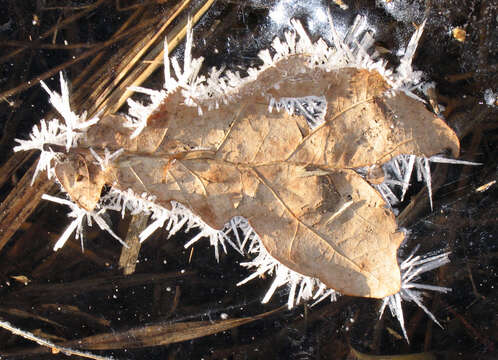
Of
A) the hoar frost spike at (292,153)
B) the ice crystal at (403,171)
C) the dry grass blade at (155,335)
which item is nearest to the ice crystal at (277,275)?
the hoar frost spike at (292,153)

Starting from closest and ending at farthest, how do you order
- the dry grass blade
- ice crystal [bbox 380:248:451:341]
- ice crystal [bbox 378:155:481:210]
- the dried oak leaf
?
the dried oak leaf, ice crystal [bbox 378:155:481:210], ice crystal [bbox 380:248:451:341], the dry grass blade

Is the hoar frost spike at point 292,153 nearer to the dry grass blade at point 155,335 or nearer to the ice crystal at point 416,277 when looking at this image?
the ice crystal at point 416,277

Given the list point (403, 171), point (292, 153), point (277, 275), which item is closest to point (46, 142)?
point (292, 153)

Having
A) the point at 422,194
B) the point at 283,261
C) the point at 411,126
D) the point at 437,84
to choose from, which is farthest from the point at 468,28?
the point at 283,261

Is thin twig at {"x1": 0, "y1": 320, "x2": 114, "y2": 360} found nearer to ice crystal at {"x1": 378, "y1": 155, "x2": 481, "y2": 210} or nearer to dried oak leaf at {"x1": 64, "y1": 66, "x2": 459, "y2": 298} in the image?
dried oak leaf at {"x1": 64, "y1": 66, "x2": 459, "y2": 298}

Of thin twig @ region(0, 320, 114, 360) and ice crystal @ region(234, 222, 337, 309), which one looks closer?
ice crystal @ region(234, 222, 337, 309)

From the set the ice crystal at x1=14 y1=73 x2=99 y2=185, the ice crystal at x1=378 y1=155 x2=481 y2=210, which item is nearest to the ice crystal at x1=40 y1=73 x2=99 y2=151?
the ice crystal at x1=14 y1=73 x2=99 y2=185

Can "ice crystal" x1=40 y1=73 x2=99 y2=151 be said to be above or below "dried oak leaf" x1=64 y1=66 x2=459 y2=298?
above

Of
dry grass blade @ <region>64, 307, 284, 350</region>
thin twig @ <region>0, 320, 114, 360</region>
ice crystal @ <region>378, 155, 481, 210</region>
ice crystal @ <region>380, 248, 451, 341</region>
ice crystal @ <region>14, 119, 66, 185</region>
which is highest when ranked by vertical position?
ice crystal @ <region>14, 119, 66, 185</region>
